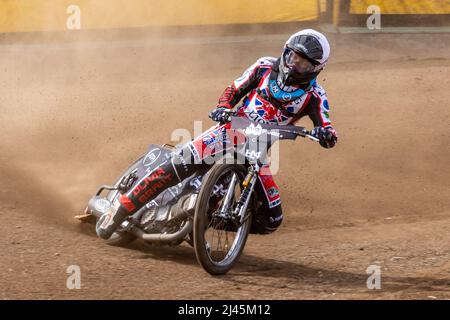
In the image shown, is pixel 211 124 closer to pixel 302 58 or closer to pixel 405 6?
pixel 302 58

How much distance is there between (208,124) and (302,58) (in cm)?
473

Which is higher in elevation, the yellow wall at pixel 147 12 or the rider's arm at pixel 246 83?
the yellow wall at pixel 147 12

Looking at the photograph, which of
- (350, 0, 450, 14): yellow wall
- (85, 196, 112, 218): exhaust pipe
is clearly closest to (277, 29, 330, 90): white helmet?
(85, 196, 112, 218): exhaust pipe

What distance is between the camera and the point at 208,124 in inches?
470

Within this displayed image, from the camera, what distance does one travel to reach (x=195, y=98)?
42.3 ft

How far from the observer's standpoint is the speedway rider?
7215mm

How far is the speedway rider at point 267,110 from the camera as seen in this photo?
23.7 feet

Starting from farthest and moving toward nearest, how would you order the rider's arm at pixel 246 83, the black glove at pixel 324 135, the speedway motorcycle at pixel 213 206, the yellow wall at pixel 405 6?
the yellow wall at pixel 405 6, the rider's arm at pixel 246 83, the black glove at pixel 324 135, the speedway motorcycle at pixel 213 206

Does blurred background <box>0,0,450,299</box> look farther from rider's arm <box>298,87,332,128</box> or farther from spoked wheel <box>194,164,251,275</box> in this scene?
rider's arm <box>298,87,332,128</box>

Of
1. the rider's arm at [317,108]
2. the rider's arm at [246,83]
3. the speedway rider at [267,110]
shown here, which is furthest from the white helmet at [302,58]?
the rider's arm at [246,83]

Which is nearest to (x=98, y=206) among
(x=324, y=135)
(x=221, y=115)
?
(x=221, y=115)

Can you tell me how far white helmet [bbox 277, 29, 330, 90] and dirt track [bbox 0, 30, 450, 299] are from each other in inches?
64.1

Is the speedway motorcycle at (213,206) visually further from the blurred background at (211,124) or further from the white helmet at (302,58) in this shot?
the white helmet at (302,58)

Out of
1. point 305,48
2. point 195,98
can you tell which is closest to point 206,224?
point 305,48
